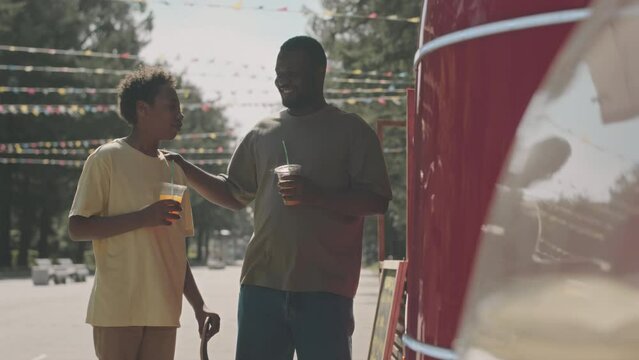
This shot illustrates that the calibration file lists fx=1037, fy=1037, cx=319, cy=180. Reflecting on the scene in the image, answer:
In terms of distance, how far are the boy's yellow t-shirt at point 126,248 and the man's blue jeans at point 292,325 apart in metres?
0.24

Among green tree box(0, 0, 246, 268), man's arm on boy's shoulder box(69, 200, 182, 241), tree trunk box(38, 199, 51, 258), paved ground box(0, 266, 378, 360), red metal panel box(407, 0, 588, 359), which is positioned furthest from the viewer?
tree trunk box(38, 199, 51, 258)

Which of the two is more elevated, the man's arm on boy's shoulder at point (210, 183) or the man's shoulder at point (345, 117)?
the man's shoulder at point (345, 117)

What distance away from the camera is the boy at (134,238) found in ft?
10.5

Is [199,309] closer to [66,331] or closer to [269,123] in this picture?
[269,123]

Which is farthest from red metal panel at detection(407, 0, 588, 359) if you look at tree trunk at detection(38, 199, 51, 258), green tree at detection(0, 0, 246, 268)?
tree trunk at detection(38, 199, 51, 258)

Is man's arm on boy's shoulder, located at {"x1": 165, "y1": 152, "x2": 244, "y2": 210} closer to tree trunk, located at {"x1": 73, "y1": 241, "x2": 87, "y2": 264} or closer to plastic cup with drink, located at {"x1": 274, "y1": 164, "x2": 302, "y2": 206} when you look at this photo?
plastic cup with drink, located at {"x1": 274, "y1": 164, "x2": 302, "y2": 206}

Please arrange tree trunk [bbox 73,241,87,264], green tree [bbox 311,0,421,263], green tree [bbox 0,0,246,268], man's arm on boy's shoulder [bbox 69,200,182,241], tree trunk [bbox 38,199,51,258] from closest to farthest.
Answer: man's arm on boy's shoulder [bbox 69,200,182,241]
green tree [bbox 311,0,421,263]
green tree [bbox 0,0,246,268]
tree trunk [bbox 38,199,51,258]
tree trunk [bbox 73,241,87,264]

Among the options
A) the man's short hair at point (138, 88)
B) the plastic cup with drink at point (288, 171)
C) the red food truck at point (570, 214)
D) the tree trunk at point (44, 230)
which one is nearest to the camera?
the red food truck at point (570, 214)

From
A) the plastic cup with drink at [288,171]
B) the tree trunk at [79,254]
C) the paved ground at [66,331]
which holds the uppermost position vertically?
the plastic cup with drink at [288,171]

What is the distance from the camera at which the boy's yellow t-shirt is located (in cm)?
325

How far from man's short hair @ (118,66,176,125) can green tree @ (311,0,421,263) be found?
→ 20051 millimetres

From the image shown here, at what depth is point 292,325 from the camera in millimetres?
3244

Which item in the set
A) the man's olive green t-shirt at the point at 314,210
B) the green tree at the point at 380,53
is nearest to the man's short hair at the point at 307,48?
the man's olive green t-shirt at the point at 314,210

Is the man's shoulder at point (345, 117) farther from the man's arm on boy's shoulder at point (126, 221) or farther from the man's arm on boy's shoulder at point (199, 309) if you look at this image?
the man's arm on boy's shoulder at point (199, 309)
